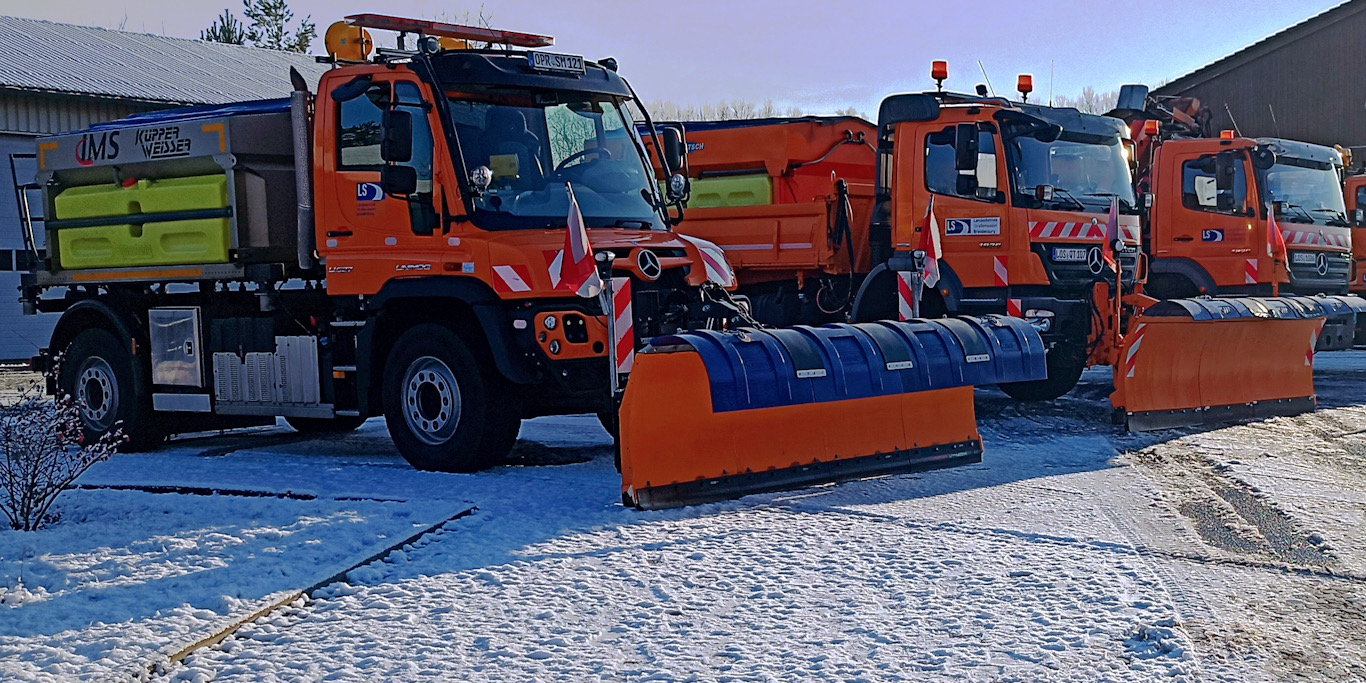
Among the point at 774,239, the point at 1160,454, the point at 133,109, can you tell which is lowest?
the point at 1160,454

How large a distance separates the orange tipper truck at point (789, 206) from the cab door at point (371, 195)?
503cm

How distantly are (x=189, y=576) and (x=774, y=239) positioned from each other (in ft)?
27.0

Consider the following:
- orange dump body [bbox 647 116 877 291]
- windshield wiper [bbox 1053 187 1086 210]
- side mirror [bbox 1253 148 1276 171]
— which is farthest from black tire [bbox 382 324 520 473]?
side mirror [bbox 1253 148 1276 171]

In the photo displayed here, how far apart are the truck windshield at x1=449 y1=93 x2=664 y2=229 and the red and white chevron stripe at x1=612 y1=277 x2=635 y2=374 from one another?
698 mm

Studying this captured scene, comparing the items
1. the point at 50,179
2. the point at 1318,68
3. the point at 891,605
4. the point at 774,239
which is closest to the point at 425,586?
the point at 891,605

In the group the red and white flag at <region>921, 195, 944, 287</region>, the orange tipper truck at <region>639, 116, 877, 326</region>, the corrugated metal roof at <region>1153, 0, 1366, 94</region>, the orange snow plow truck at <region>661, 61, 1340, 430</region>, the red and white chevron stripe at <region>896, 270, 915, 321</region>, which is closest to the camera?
the orange snow plow truck at <region>661, 61, 1340, 430</region>

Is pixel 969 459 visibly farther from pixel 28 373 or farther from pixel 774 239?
pixel 28 373

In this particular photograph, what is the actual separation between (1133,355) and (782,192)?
14.7 ft

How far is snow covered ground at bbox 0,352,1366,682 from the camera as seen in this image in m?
4.71

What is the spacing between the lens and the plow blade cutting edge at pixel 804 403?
24.0 feet

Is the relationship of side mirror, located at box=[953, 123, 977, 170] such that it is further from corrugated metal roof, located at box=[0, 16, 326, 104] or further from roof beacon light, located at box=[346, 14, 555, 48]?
corrugated metal roof, located at box=[0, 16, 326, 104]

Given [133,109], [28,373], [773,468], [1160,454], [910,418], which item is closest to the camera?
[773,468]

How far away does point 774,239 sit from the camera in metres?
13.3

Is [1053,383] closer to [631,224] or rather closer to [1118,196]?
[1118,196]
